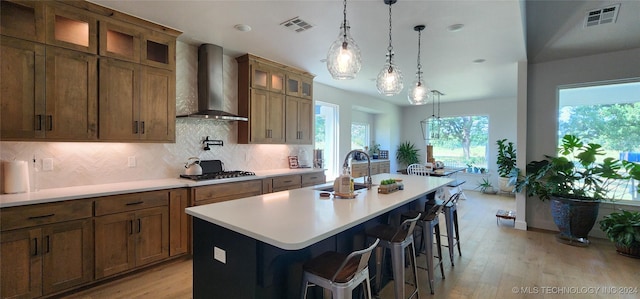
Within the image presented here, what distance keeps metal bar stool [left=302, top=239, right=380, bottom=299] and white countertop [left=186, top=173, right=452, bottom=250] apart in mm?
185

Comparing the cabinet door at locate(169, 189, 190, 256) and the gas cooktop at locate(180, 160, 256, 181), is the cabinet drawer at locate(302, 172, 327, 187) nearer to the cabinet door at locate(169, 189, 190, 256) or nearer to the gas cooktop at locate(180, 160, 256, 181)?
the gas cooktop at locate(180, 160, 256, 181)

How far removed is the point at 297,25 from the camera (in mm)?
3029

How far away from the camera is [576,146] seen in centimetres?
397

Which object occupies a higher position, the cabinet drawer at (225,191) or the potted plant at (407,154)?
the potted plant at (407,154)

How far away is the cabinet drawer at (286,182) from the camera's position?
13.6 feet

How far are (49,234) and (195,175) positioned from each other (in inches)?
55.0

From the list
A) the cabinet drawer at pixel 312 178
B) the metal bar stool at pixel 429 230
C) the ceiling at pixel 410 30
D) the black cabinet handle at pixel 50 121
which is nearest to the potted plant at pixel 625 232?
the ceiling at pixel 410 30

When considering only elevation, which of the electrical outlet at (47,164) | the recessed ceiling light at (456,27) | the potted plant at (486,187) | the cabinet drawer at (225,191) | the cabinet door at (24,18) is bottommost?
the potted plant at (486,187)

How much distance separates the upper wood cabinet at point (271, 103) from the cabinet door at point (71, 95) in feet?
5.94

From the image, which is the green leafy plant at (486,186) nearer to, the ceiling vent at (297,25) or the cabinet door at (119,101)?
the ceiling vent at (297,25)

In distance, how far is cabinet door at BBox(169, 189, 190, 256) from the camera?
119 inches

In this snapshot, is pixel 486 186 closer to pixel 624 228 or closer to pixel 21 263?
pixel 624 228

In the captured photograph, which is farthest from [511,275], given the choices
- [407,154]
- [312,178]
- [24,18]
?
[407,154]

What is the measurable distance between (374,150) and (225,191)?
5.96m
